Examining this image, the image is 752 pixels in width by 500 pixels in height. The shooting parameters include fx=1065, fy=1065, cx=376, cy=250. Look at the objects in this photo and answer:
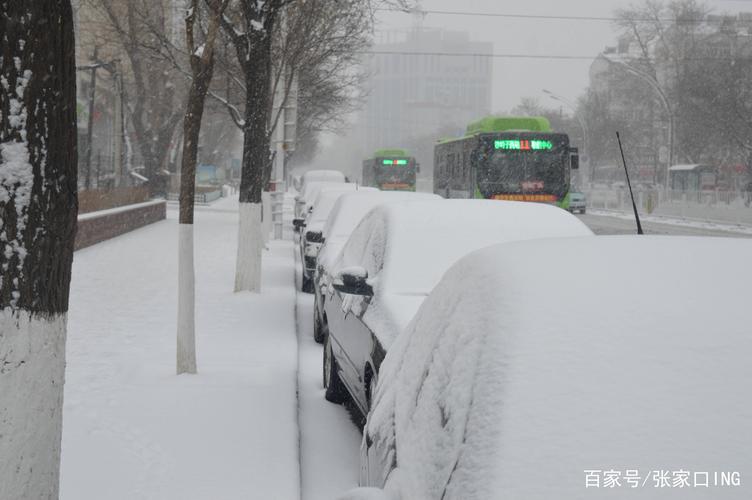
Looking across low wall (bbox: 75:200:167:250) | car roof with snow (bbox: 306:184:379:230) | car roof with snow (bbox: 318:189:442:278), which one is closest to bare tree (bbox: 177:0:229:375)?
car roof with snow (bbox: 318:189:442:278)

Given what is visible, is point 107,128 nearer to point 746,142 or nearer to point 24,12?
point 746,142

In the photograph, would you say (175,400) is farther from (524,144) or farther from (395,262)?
(524,144)

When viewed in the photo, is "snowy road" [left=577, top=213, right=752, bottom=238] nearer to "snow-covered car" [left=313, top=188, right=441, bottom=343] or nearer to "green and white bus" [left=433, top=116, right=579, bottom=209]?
"green and white bus" [left=433, top=116, right=579, bottom=209]

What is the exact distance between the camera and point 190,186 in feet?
27.1

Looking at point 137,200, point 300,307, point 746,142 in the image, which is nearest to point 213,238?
point 137,200

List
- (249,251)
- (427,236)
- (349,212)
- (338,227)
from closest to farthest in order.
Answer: (427,236) < (338,227) < (349,212) < (249,251)

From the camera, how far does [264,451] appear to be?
19.7ft

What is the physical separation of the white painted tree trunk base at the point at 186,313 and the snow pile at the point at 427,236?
1290mm

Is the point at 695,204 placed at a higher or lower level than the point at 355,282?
lower

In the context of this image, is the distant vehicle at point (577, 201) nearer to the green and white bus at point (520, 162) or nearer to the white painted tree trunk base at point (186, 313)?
the green and white bus at point (520, 162)

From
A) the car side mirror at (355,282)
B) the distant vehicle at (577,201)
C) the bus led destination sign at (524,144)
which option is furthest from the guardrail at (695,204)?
the car side mirror at (355,282)

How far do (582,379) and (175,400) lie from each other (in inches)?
201

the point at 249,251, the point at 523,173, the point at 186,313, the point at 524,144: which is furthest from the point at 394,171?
the point at 186,313

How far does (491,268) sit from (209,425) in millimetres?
3841
